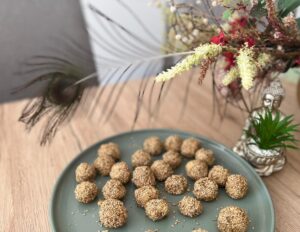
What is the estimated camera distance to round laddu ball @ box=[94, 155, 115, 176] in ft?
2.13

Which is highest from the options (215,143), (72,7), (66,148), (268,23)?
(268,23)

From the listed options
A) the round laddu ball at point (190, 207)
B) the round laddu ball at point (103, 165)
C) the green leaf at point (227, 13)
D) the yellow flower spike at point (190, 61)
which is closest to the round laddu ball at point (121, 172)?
the round laddu ball at point (103, 165)

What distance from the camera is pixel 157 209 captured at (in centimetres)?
55

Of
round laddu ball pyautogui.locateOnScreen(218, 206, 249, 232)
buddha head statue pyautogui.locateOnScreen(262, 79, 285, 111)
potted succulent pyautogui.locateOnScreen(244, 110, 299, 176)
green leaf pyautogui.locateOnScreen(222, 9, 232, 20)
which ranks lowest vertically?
round laddu ball pyautogui.locateOnScreen(218, 206, 249, 232)

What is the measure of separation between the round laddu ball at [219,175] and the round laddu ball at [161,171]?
3.1 inches

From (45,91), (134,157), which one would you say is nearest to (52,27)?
(45,91)

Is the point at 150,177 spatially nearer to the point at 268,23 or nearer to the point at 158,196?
the point at 158,196

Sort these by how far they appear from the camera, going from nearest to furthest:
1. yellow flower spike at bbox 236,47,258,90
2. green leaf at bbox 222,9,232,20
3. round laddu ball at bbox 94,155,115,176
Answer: yellow flower spike at bbox 236,47,258,90 → green leaf at bbox 222,9,232,20 → round laddu ball at bbox 94,155,115,176

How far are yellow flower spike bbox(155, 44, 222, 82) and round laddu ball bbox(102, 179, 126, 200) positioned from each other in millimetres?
228

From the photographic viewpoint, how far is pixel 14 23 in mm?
1111

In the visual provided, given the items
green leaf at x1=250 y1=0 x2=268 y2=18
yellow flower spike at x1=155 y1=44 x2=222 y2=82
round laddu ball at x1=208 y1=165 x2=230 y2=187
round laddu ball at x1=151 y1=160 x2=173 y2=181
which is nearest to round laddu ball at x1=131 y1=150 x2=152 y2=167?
round laddu ball at x1=151 y1=160 x2=173 y2=181

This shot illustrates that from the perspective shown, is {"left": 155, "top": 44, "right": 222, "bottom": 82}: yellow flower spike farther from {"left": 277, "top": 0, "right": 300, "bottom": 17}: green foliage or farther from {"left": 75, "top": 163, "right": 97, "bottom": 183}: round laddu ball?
{"left": 75, "top": 163, "right": 97, "bottom": 183}: round laddu ball

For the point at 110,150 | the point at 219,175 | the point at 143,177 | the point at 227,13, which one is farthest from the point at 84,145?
the point at 227,13

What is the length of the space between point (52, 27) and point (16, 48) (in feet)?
0.47
